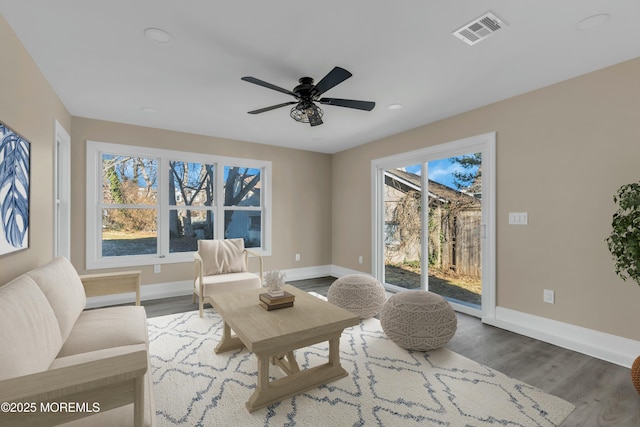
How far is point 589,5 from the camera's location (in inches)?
70.2

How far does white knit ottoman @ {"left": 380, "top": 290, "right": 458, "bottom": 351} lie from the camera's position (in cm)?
254

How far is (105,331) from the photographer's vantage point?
6.31 feet

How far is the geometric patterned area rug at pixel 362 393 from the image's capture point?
1.77 meters

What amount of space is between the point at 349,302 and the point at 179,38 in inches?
113

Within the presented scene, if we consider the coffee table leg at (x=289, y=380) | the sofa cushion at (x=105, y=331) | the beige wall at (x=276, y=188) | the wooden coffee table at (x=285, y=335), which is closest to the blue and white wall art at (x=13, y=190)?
the sofa cushion at (x=105, y=331)

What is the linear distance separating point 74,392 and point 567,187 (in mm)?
3719

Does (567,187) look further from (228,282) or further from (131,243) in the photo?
(131,243)

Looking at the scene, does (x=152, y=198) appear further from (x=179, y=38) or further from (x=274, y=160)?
(x=179, y=38)

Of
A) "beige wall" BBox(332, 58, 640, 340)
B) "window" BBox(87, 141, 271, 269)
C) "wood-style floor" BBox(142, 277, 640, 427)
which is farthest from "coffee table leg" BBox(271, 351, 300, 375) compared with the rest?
"window" BBox(87, 141, 271, 269)

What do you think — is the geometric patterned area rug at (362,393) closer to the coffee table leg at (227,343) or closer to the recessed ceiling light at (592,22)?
the coffee table leg at (227,343)

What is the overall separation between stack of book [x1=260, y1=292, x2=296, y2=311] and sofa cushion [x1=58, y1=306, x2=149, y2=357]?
82 centimetres

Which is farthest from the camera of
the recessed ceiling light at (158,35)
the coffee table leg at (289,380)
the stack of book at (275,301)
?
the stack of book at (275,301)

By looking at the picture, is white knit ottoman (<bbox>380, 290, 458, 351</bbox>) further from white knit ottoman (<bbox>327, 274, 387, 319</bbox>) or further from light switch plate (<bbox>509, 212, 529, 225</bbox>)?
light switch plate (<bbox>509, 212, 529, 225</bbox>)

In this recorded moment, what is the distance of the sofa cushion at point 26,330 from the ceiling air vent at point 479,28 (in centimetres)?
291
